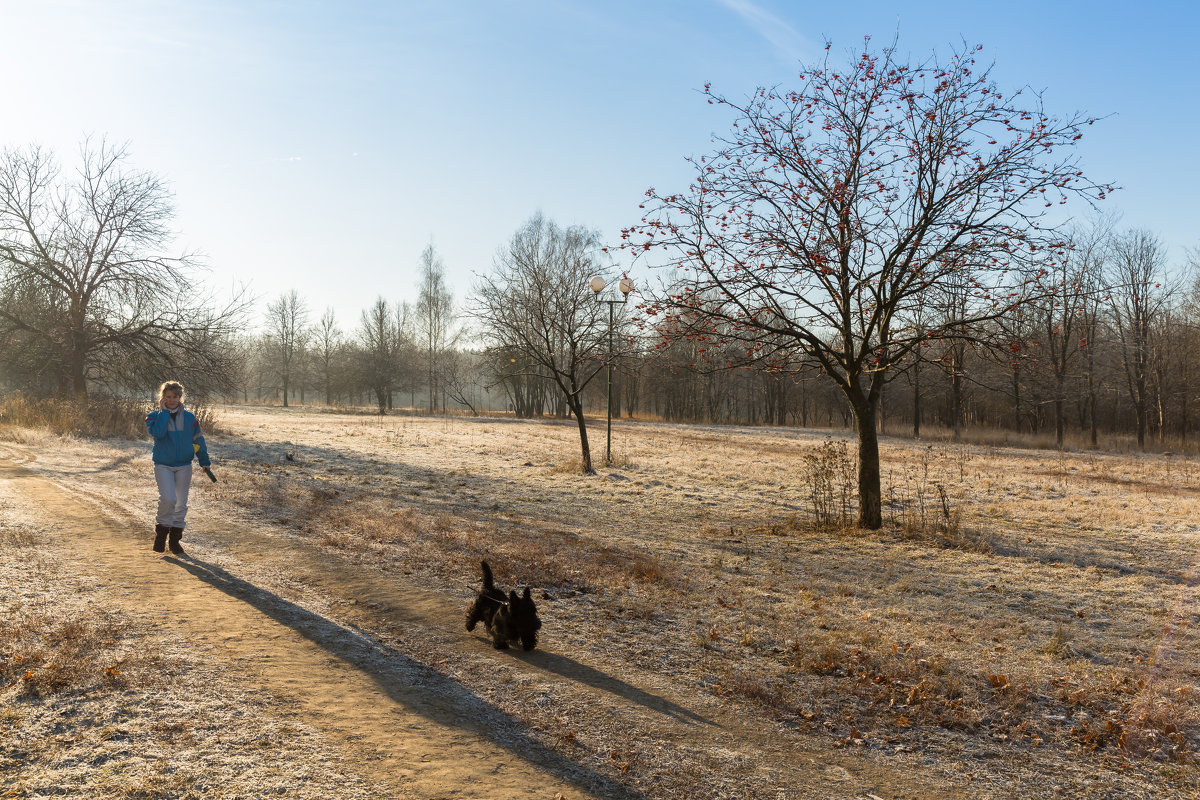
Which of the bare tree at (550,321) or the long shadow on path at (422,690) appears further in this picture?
the bare tree at (550,321)

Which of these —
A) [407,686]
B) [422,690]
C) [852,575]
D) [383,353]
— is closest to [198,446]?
[407,686]

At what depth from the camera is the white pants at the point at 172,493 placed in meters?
8.05

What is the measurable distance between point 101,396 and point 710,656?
2888 centimetres

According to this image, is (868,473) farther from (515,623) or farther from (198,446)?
(198,446)

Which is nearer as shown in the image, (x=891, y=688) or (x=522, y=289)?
(x=891, y=688)

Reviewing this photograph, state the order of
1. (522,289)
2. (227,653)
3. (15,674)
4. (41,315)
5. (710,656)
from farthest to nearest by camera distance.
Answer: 1. (41,315)
2. (522,289)
3. (710,656)
4. (227,653)
5. (15,674)

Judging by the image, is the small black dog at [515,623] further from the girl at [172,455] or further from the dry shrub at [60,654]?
the girl at [172,455]

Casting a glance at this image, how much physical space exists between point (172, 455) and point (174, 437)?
0.21m

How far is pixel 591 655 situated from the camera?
5.84 metres

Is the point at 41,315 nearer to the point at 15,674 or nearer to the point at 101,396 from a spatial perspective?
the point at 101,396

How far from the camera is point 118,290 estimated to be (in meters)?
27.0

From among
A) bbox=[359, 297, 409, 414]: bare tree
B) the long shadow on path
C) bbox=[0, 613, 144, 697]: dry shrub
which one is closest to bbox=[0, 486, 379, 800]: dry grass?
bbox=[0, 613, 144, 697]: dry shrub

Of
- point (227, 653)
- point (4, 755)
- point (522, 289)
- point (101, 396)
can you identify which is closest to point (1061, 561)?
point (227, 653)

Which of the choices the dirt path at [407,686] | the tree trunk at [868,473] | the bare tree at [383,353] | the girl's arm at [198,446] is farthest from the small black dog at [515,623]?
the bare tree at [383,353]
